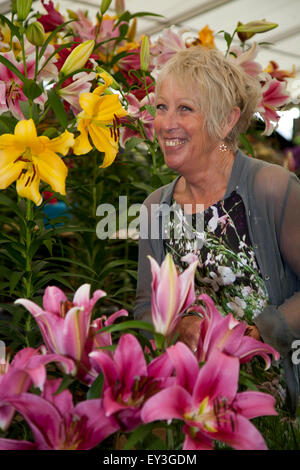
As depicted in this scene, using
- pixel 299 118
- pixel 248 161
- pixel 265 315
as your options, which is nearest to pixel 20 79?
pixel 248 161

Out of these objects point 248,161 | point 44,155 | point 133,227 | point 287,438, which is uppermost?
point 44,155

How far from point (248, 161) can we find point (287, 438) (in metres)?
0.58

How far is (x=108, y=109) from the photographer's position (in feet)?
2.86

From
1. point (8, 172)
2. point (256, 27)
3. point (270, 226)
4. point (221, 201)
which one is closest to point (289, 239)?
point (270, 226)

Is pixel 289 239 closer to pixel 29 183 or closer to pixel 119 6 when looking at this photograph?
pixel 29 183

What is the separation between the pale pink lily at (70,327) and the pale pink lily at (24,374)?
0.04 ft

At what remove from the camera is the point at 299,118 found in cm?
151

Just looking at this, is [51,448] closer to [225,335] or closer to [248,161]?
[225,335]

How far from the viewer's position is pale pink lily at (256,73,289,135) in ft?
4.29

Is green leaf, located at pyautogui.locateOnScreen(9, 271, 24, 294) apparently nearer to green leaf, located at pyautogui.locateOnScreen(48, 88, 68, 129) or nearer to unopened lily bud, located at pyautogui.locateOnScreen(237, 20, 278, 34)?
green leaf, located at pyautogui.locateOnScreen(48, 88, 68, 129)

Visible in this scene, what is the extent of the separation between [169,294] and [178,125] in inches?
21.4

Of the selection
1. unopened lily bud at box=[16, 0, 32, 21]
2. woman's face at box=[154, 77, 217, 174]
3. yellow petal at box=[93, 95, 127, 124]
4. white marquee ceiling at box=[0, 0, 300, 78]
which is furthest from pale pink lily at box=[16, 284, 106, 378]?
white marquee ceiling at box=[0, 0, 300, 78]

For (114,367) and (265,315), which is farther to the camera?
(265,315)

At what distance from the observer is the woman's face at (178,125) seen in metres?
0.99
